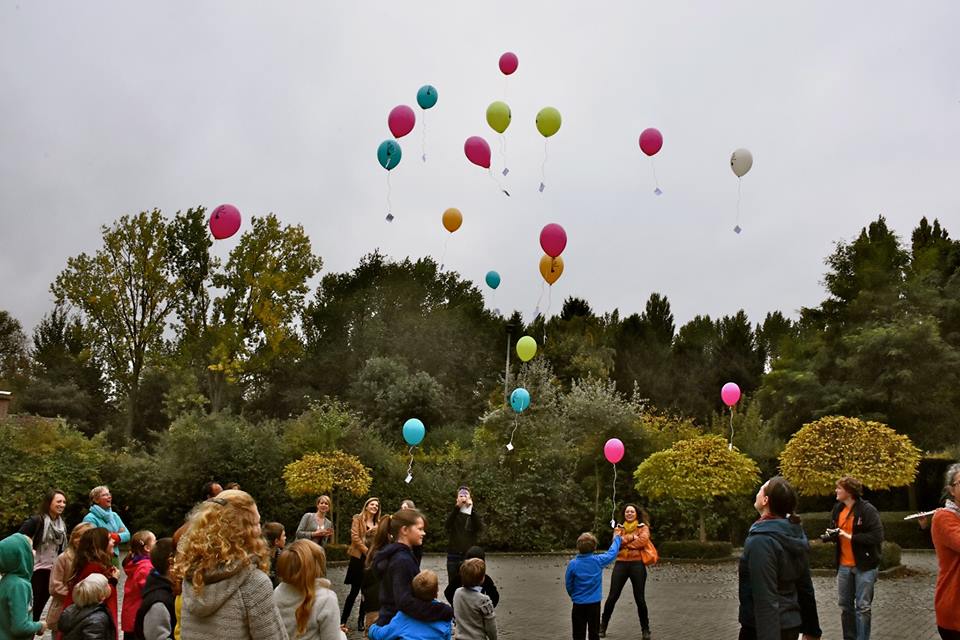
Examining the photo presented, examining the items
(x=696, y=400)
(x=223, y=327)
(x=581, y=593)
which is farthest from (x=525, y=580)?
(x=696, y=400)

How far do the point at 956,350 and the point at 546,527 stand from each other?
52.2 ft

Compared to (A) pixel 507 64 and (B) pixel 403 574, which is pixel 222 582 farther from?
(A) pixel 507 64

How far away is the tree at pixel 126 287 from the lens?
37.2 meters

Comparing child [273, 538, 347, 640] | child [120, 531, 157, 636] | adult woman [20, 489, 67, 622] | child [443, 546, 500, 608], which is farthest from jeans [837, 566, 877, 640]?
adult woman [20, 489, 67, 622]

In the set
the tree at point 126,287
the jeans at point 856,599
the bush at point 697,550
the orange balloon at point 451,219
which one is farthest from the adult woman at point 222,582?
the tree at point 126,287

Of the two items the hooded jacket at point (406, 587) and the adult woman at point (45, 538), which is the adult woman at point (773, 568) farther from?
the adult woman at point (45, 538)

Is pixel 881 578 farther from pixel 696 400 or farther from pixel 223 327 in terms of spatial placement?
pixel 696 400

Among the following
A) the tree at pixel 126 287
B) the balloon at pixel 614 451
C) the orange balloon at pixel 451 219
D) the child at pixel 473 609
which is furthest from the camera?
the tree at pixel 126 287

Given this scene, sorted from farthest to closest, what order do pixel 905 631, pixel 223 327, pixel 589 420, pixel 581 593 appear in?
pixel 223 327
pixel 589 420
pixel 905 631
pixel 581 593

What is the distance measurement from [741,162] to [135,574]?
518 inches

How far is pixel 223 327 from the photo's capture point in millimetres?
37812

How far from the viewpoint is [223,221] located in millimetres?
14477

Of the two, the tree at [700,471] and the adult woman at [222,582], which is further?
the tree at [700,471]

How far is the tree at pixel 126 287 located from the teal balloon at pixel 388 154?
23.6m
